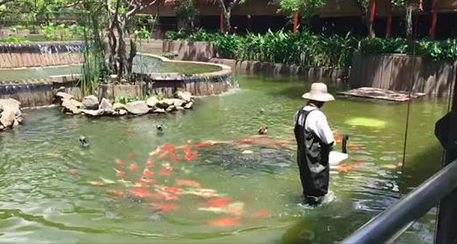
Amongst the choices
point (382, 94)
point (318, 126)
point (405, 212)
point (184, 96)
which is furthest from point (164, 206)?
point (382, 94)

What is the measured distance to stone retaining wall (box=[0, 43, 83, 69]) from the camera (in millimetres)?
20688

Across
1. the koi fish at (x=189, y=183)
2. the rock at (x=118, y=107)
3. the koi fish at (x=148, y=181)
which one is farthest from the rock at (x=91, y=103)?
the koi fish at (x=189, y=183)

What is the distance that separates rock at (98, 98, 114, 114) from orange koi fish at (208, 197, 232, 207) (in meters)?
6.40

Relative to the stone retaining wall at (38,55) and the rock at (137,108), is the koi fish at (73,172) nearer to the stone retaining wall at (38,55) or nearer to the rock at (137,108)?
the rock at (137,108)

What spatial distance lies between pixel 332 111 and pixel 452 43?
5.19 m

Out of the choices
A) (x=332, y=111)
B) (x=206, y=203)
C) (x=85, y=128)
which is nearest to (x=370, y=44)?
(x=332, y=111)

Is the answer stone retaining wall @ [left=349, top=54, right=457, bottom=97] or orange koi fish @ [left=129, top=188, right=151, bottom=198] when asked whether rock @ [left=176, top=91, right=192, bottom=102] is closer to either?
stone retaining wall @ [left=349, top=54, right=457, bottom=97]

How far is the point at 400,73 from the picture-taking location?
17.3m

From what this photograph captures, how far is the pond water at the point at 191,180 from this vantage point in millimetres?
5699

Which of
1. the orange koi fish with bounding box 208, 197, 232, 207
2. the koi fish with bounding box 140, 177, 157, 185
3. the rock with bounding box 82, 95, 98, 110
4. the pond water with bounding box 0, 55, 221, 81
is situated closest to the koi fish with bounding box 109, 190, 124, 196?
the koi fish with bounding box 140, 177, 157, 185

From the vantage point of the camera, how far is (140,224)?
5.82 meters

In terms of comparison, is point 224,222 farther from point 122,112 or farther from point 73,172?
point 122,112

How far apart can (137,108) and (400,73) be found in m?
9.18

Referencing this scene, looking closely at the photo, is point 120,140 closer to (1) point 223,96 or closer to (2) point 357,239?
(1) point 223,96
